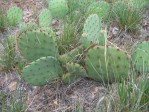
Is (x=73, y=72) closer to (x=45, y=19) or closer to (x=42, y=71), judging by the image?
(x=42, y=71)

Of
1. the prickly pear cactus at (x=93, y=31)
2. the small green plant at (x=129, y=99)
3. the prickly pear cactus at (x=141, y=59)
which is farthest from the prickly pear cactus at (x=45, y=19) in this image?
the small green plant at (x=129, y=99)

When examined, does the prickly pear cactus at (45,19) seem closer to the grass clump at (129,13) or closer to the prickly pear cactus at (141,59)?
the grass clump at (129,13)

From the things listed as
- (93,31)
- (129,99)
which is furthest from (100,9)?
(129,99)

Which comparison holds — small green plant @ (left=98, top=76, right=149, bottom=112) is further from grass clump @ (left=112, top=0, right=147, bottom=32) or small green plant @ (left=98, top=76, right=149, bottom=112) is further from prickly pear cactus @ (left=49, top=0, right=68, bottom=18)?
prickly pear cactus @ (left=49, top=0, right=68, bottom=18)

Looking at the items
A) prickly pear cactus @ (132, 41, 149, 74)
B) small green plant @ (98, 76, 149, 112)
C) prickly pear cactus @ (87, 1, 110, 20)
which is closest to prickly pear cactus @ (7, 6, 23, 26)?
prickly pear cactus @ (87, 1, 110, 20)

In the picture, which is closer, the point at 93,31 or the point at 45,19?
A: the point at 93,31
